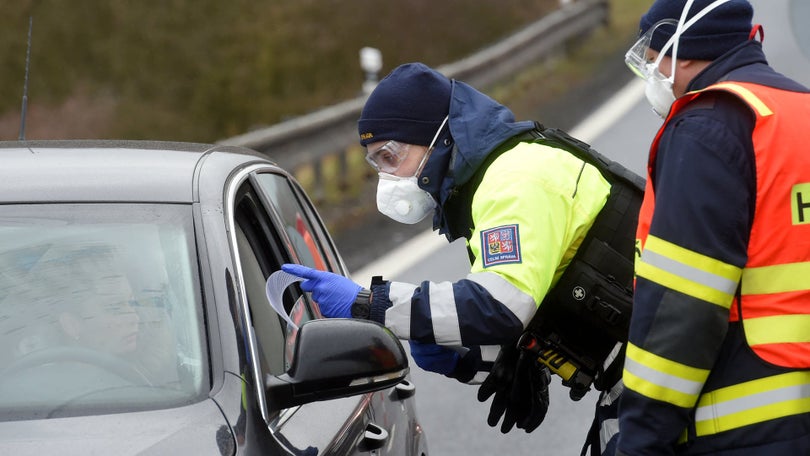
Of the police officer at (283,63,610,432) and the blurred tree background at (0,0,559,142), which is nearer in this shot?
the police officer at (283,63,610,432)

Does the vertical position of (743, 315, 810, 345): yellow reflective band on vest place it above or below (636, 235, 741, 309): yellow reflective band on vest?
below

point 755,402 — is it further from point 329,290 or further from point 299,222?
point 299,222

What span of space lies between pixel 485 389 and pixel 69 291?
4.63ft

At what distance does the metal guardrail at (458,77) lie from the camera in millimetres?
11680

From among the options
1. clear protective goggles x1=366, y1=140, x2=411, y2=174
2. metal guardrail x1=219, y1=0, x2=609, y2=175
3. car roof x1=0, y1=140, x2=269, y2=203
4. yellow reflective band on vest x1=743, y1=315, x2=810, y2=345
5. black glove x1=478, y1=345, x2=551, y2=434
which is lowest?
metal guardrail x1=219, y1=0, x2=609, y2=175

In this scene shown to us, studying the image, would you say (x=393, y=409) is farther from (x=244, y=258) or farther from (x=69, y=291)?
(x=69, y=291)

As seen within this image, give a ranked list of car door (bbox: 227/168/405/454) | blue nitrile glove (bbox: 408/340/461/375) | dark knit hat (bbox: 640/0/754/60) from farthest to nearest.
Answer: blue nitrile glove (bbox: 408/340/461/375) < dark knit hat (bbox: 640/0/754/60) < car door (bbox: 227/168/405/454)

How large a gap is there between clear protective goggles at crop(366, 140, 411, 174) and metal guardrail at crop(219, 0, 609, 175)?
3709 mm

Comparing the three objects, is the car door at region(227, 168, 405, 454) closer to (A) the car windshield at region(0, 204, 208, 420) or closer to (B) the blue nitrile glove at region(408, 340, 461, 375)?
(A) the car windshield at region(0, 204, 208, 420)

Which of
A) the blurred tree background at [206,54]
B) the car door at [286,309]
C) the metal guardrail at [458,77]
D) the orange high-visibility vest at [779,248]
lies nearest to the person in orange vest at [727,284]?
the orange high-visibility vest at [779,248]

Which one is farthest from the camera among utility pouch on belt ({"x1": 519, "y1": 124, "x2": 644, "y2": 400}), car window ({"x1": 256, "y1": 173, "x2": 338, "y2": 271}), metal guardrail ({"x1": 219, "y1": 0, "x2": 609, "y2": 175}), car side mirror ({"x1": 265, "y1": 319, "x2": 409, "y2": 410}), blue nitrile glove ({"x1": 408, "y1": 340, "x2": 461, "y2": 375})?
metal guardrail ({"x1": 219, "y1": 0, "x2": 609, "y2": 175})

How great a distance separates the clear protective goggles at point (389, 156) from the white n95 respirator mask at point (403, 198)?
0.03 metres

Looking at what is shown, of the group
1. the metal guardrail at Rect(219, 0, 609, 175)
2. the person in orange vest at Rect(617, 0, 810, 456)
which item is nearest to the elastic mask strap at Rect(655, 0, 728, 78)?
the person in orange vest at Rect(617, 0, 810, 456)

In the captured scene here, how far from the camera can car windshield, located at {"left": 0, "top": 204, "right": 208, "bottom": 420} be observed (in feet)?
10.2
